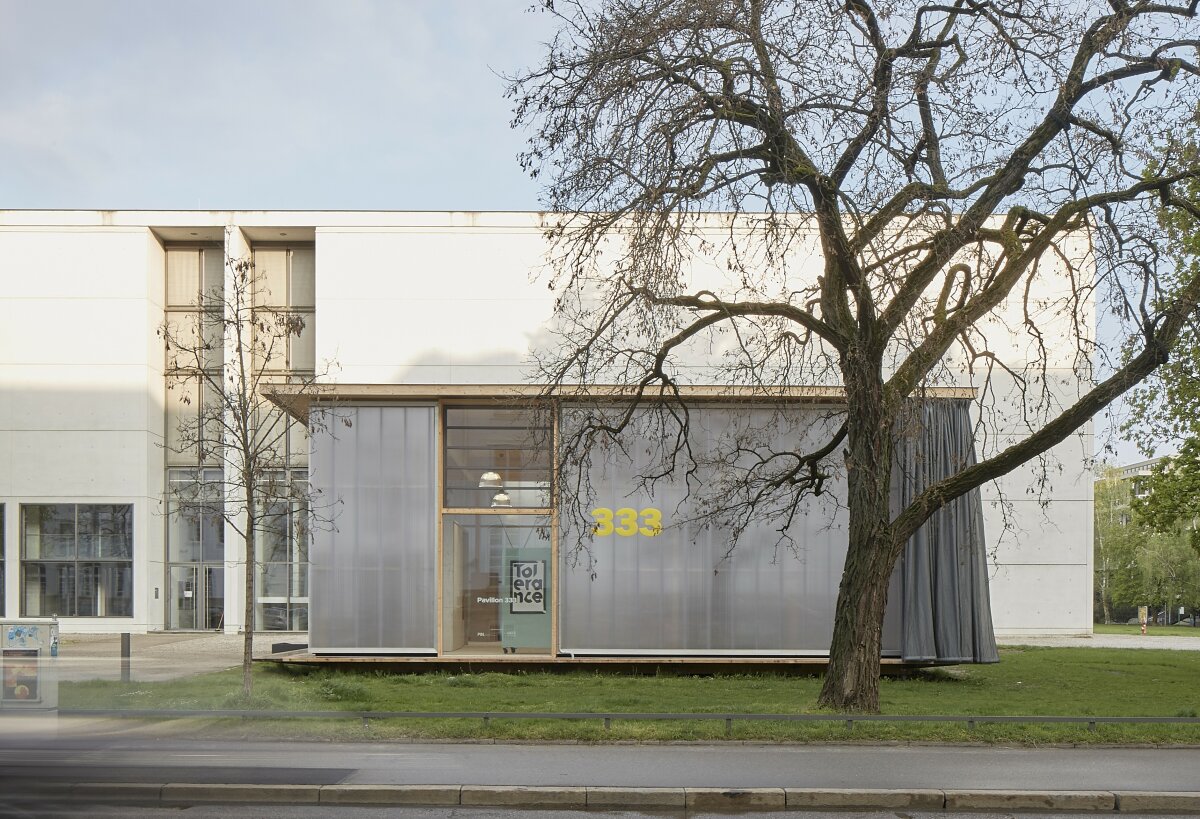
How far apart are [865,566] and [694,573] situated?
18.5 ft

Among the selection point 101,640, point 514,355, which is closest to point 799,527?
point 514,355

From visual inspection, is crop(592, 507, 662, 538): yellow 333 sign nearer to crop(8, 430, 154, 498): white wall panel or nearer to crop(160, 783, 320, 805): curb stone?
crop(160, 783, 320, 805): curb stone

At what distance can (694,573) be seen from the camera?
19.7m

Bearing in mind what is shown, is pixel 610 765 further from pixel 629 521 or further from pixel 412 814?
pixel 629 521

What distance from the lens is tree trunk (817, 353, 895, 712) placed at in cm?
1416

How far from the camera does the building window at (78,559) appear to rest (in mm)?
36781

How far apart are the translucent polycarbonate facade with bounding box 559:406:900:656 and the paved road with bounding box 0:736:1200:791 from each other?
24.6ft

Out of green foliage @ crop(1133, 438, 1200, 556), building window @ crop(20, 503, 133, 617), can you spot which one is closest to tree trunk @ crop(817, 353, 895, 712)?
green foliage @ crop(1133, 438, 1200, 556)

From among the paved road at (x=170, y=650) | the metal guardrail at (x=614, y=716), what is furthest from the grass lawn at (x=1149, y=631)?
the metal guardrail at (x=614, y=716)

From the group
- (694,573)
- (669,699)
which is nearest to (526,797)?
(669,699)

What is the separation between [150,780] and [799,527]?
12.4 metres

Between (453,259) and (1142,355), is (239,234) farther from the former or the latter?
(1142,355)

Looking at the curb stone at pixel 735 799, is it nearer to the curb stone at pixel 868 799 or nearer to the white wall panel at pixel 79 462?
the curb stone at pixel 868 799

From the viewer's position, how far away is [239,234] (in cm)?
3744
